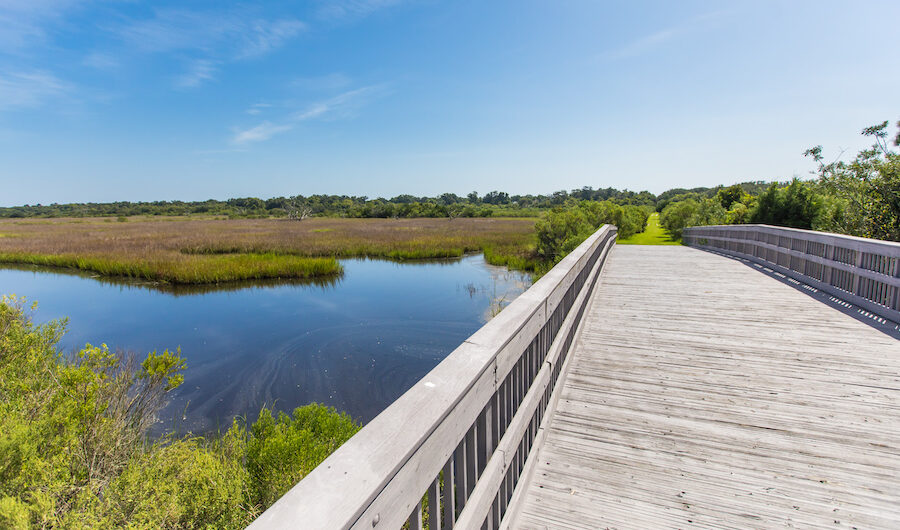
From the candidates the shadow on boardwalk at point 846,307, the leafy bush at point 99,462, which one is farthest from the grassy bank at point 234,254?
the leafy bush at point 99,462

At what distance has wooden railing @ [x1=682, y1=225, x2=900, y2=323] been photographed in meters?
5.14

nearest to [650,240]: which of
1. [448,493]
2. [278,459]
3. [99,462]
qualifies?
[278,459]

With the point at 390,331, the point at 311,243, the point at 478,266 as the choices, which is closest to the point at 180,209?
the point at 311,243

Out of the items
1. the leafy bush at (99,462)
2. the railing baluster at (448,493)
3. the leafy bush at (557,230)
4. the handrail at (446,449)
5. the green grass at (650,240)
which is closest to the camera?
the handrail at (446,449)

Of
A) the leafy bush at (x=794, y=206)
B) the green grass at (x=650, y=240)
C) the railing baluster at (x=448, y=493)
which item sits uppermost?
the leafy bush at (x=794, y=206)

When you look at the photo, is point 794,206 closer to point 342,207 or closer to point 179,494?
point 179,494

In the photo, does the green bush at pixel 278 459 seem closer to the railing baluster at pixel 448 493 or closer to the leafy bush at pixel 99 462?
the leafy bush at pixel 99 462

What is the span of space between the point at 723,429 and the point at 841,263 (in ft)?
17.7

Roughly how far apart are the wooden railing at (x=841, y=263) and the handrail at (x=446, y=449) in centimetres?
535

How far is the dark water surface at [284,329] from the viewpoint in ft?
27.1

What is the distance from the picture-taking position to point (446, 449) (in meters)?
1.14

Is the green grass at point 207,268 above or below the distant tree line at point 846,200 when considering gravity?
below

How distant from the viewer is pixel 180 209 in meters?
110

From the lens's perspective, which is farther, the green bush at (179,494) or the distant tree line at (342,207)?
the distant tree line at (342,207)
